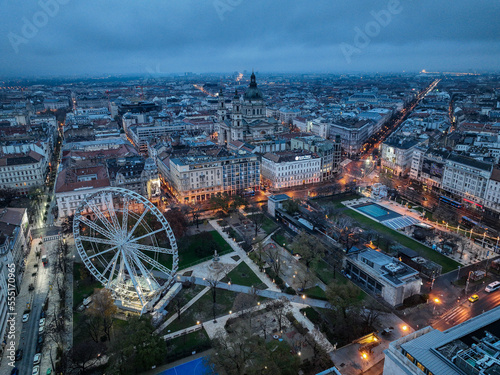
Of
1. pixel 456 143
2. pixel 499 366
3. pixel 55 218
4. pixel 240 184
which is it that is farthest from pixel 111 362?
pixel 456 143

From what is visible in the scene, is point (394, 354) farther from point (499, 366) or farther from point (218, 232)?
point (218, 232)

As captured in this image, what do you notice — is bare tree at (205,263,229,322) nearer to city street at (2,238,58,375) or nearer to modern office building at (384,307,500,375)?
city street at (2,238,58,375)

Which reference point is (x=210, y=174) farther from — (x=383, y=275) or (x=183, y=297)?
(x=383, y=275)

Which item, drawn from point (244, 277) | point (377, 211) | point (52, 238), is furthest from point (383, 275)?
point (52, 238)

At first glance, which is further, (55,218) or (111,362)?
(55,218)

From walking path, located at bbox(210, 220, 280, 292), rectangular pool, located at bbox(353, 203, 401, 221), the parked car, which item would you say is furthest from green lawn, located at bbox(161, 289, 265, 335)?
rectangular pool, located at bbox(353, 203, 401, 221)
